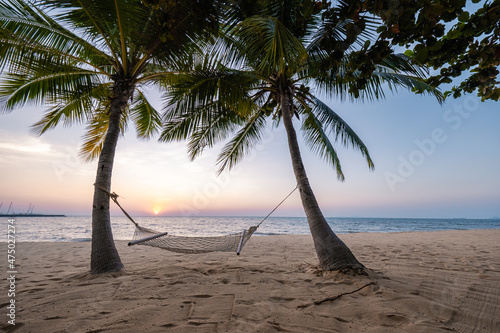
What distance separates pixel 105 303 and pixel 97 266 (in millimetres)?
1061

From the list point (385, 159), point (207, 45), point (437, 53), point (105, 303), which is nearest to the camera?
point (437, 53)

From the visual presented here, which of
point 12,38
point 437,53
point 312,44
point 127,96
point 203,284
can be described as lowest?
point 203,284

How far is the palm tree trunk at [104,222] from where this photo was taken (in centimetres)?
260

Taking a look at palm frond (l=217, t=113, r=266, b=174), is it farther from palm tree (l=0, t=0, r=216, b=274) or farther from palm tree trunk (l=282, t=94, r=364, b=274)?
palm tree (l=0, t=0, r=216, b=274)

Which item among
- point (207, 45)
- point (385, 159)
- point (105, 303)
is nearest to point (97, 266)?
point (105, 303)

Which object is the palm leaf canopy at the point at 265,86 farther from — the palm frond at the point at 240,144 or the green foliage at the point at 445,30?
the green foliage at the point at 445,30

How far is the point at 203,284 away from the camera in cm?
218

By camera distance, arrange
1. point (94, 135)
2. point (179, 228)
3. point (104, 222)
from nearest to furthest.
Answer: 1. point (104, 222)
2. point (94, 135)
3. point (179, 228)

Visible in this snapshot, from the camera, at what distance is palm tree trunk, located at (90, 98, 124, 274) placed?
2.60 metres

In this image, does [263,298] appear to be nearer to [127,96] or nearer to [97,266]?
[97,266]

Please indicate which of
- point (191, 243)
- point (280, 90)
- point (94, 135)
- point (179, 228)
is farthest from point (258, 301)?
point (179, 228)

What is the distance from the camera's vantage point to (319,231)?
278 cm

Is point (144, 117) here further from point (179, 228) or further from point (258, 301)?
point (179, 228)

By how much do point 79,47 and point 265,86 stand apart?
9.23 ft
